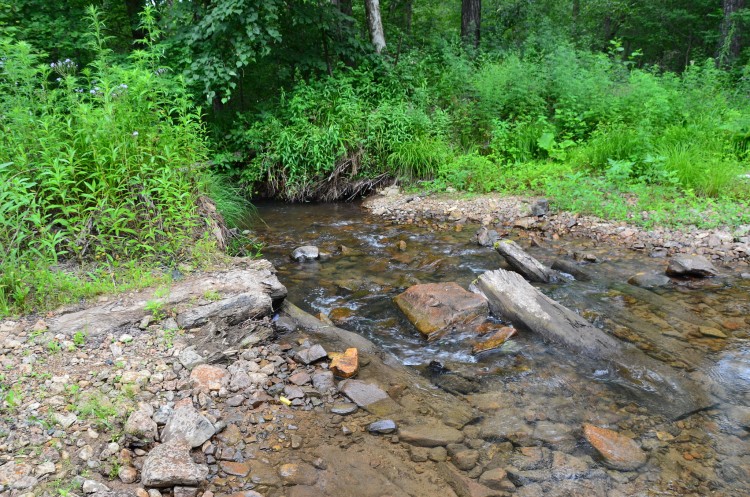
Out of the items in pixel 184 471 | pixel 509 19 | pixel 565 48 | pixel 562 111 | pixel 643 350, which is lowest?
pixel 643 350

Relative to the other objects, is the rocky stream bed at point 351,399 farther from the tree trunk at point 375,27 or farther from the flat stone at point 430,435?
the tree trunk at point 375,27

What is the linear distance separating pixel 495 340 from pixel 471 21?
12.7 metres

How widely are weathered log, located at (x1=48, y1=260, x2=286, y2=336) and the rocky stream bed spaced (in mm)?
16

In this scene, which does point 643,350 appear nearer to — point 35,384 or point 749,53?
point 35,384

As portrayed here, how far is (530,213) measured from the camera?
8.09 m

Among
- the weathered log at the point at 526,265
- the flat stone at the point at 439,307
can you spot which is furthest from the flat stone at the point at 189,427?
the weathered log at the point at 526,265

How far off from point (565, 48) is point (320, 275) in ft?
29.6

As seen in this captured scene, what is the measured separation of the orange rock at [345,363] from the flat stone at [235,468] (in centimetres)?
110

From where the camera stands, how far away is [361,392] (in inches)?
139

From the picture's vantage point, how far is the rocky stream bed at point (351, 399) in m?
2.70

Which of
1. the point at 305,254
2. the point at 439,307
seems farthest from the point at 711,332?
the point at 305,254

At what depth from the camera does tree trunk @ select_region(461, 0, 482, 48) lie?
1404cm

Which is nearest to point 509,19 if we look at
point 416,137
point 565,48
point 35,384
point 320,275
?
point 565,48

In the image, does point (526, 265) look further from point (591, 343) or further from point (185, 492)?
point (185, 492)
